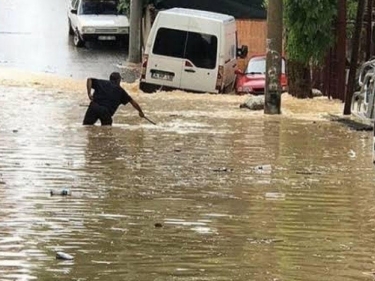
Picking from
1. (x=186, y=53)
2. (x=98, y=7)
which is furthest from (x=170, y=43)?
(x=98, y=7)

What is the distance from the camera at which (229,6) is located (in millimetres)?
37469

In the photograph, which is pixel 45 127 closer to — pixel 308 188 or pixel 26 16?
pixel 308 188

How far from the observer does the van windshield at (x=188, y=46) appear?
85.9 feet

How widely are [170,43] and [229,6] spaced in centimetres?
1156

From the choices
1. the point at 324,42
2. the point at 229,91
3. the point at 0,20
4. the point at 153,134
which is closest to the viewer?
the point at 153,134

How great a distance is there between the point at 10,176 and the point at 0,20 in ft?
121

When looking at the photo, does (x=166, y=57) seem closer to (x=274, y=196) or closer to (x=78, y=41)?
(x=78, y=41)

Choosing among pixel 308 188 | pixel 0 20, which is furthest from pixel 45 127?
pixel 0 20

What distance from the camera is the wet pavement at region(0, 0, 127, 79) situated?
3466cm

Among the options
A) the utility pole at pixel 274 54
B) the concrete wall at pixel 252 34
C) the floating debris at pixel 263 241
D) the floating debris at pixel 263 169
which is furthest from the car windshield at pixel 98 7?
the floating debris at pixel 263 241

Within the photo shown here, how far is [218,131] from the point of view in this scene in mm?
18125

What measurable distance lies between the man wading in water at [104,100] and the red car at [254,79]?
9.80 metres

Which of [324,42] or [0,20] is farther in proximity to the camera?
[0,20]

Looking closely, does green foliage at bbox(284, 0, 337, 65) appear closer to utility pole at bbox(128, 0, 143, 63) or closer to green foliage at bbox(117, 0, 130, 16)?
utility pole at bbox(128, 0, 143, 63)
